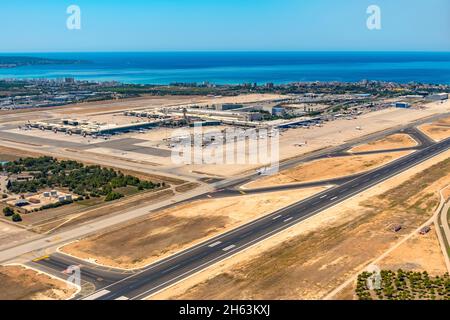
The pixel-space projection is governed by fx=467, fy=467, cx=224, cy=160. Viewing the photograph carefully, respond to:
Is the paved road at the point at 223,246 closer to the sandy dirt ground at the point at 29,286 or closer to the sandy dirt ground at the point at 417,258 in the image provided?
the sandy dirt ground at the point at 29,286

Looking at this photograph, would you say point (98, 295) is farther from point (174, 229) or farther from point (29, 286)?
point (174, 229)

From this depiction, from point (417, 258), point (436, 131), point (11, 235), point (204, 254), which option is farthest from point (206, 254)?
point (436, 131)

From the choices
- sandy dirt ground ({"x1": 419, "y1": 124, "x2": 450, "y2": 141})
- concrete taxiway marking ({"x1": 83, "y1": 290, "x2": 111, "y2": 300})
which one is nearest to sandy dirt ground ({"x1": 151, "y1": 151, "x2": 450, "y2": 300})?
concrete taxiway marking ({"x1": 83, "y1": 290, "x2": 111, "y2": 300})

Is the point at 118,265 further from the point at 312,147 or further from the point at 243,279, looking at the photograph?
the point at 312,147

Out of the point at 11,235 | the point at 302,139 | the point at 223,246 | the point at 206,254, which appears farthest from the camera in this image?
the point at 302,139

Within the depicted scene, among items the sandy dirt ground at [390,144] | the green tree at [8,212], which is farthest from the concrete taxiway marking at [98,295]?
the sandy dirt ground at [390,144]

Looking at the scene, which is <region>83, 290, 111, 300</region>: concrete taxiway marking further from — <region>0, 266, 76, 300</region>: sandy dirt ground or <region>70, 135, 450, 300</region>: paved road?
<region>0, 266, 76, 300</region>: sandy dirt ground
